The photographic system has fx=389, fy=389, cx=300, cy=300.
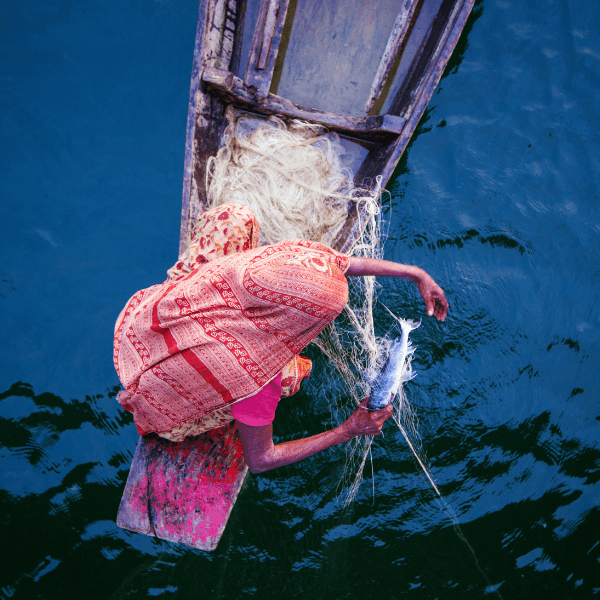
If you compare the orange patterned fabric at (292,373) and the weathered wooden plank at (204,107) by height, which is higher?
the weathered wooden plank at (204,107)

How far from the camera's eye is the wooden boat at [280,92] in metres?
2.36

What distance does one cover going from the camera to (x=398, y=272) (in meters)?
2.28

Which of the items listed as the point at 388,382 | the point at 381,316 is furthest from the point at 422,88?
the point at 388,382

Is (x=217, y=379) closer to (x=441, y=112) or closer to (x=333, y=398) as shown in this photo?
(x=333, y=398)

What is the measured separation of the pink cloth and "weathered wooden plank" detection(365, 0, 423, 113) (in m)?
2.69

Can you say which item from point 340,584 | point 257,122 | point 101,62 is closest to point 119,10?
point 101,62

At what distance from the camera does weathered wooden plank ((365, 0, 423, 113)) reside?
3156mm

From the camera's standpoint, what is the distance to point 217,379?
5.02 feet

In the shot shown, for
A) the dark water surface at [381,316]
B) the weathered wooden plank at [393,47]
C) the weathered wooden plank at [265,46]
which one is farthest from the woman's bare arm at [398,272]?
the weathered wooden plank at [393,47]

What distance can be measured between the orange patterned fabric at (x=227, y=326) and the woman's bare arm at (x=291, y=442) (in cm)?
25

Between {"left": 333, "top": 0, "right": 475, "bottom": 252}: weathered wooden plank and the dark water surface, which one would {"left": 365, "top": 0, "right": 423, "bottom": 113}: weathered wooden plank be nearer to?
{"left": 333, "top": 0, "right": 475, "bottom": 252}: weathered wooden plank

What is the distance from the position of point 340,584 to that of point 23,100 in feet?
16.3

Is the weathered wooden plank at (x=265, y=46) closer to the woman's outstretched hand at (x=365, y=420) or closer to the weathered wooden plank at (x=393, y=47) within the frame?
the weathered wooden plank at (x=393, y=47)

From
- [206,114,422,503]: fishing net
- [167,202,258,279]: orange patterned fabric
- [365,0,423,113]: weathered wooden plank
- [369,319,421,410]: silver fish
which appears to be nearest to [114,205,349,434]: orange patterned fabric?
[167,202,258,279]: orange patterned fabric
